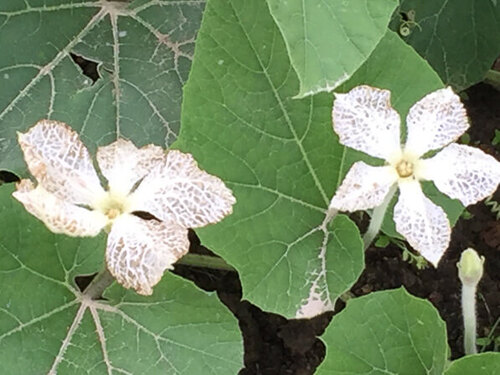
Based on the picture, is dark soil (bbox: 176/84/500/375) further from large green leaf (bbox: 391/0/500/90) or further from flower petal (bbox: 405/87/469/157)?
flower petal (bbox: 405/87/469/157)

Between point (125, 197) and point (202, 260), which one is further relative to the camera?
point (202, 260)

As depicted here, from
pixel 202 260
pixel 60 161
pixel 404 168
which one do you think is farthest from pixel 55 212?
pixel 202 260

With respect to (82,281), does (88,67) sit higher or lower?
higher

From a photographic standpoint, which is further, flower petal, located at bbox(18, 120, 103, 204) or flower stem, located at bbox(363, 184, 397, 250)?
flower stem, located at bbox(363, 184, 397, 250)

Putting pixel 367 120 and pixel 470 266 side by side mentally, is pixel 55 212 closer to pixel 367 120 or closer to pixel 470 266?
pixel 367 120

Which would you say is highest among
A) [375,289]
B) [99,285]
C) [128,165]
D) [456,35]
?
[456,35]

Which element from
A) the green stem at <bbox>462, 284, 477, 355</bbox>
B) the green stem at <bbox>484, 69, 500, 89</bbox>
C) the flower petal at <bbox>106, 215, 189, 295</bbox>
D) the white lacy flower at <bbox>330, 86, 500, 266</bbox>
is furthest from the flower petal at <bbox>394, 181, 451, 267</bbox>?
the green stem at <bbox>484, 69, 500, 89</bbox>

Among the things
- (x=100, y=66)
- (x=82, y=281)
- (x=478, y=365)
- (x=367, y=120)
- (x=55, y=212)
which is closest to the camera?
(x=55, y=212)

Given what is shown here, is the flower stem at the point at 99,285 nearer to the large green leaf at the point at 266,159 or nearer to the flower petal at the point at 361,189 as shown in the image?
the large green leaf at the point at 266,159

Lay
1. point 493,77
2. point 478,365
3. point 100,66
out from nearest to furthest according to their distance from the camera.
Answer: point 478,365 < point 100,66 < point 493,77
